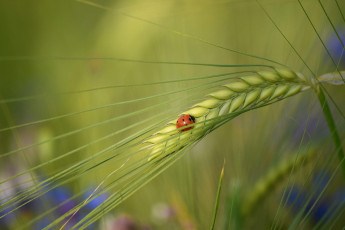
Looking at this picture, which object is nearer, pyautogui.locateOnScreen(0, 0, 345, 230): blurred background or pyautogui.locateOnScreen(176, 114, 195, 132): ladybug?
pyautogui.locateOnScreen(176, 114, 195, 132): ladybug

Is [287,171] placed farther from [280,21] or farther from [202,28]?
[202,28]

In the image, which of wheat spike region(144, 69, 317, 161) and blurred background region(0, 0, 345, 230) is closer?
wheat spike region(144, 69, 317, 161)

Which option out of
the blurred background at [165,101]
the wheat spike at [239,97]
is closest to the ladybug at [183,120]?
the wheat spike at [239,97]

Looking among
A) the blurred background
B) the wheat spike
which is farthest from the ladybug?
the blurred background

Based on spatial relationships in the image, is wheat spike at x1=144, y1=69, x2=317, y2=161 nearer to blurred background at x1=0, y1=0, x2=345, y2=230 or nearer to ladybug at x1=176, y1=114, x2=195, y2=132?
ladybug at x1=176, y1=114, x2=195, y2=132

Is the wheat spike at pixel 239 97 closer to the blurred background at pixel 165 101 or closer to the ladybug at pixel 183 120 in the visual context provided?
the ladybug at pixel 183 120

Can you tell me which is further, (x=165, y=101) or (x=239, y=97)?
(x=165, y=101)
